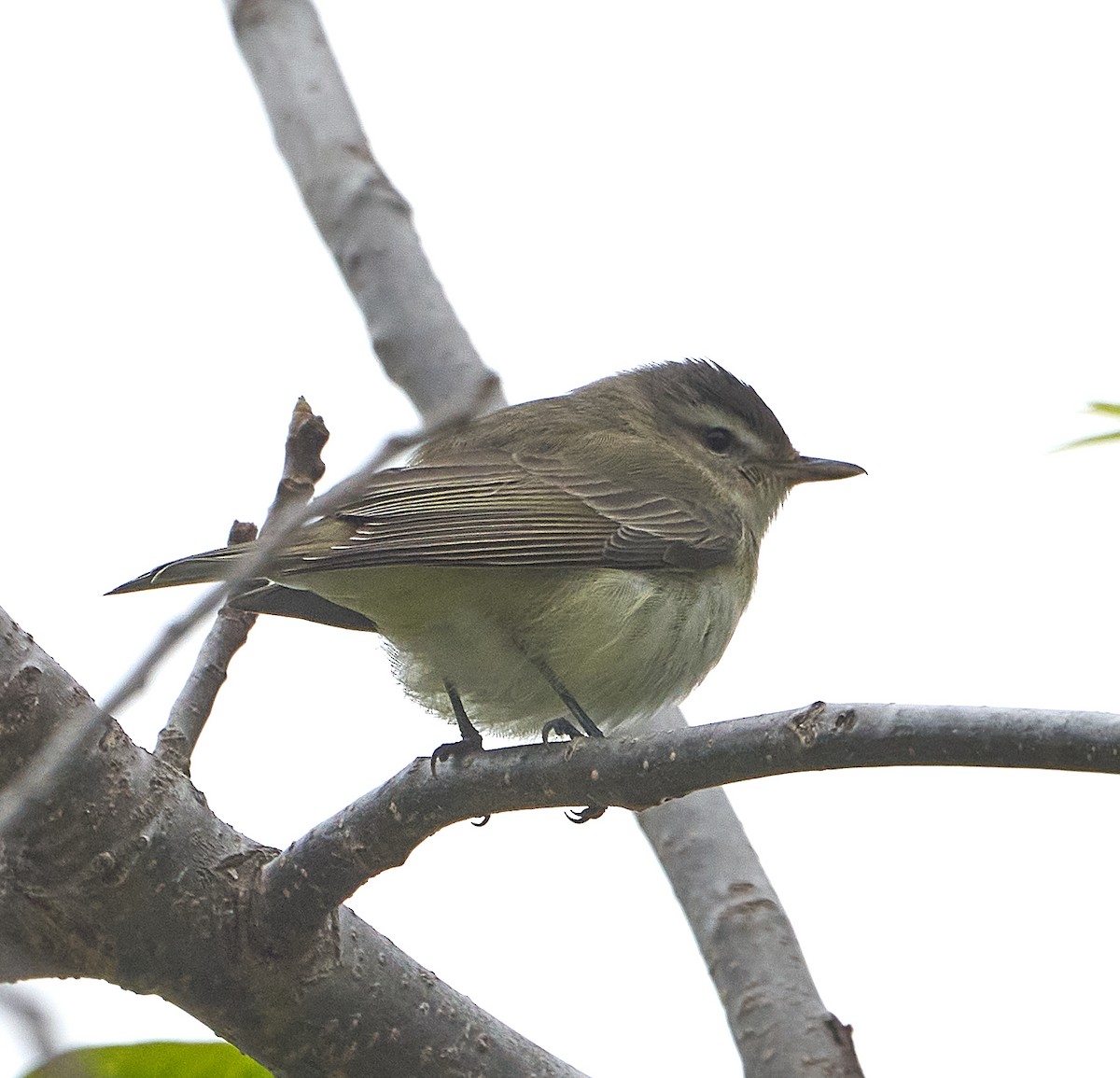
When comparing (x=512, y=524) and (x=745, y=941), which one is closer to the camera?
(x=745, y=941)

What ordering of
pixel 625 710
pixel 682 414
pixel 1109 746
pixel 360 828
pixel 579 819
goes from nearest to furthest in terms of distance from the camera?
pixel 1109 746 → pixel 360 828 → pixel 579 819 → pixel 625 710 → pixel 682 414

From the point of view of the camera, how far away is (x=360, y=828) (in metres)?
2.85

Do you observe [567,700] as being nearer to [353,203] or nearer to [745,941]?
[745,941]

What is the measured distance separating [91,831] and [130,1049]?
413mm

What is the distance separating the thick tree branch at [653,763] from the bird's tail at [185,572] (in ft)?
3.11

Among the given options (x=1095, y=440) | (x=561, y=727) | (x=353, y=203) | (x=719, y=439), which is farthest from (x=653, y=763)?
(x=719, y=439)

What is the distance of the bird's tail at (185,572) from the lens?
12.1 feet

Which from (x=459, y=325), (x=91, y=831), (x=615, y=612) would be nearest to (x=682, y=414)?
(x=459, y=325)

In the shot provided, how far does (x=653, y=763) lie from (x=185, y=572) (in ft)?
5.26

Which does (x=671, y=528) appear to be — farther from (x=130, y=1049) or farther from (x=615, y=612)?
(x=130, y=1049)

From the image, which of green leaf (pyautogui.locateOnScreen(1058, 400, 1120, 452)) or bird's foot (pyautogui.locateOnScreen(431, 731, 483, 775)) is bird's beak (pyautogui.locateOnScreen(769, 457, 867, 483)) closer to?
bird's foot (pyautogui.locateOnScreen(431, 731, 483, 775))

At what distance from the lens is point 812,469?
594cm

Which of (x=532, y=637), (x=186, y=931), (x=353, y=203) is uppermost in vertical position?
(x=353, y=203)

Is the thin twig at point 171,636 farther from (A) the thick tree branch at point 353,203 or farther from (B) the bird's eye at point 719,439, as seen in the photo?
(B) the bird's eye at point 719,439
